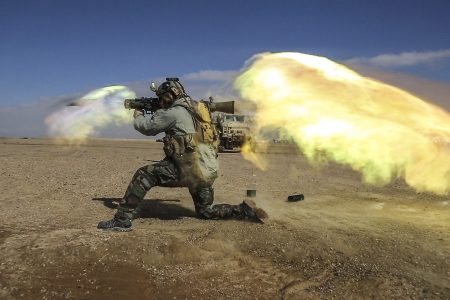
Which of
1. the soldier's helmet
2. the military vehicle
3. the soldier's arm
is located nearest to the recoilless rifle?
the soldier's helmet

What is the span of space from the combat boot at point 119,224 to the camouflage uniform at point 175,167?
0.06 ft

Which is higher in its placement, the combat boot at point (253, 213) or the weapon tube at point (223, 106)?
the weapon tube at point (223, 106)

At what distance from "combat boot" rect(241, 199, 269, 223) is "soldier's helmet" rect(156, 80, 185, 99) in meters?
2.36

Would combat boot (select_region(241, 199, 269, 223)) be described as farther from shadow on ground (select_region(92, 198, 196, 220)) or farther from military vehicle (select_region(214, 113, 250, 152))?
military vehicle (select_region(214, 113, 250, 152))

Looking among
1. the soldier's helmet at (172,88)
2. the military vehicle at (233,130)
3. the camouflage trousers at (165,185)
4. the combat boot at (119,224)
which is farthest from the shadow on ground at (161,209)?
the military vehicle at (233,130)

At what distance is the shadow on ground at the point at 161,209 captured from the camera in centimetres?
895

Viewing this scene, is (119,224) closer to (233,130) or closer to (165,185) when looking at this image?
(165,185)

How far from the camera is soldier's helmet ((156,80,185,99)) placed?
833 cm

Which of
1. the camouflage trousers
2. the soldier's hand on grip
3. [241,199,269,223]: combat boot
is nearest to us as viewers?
the camouflage trousers

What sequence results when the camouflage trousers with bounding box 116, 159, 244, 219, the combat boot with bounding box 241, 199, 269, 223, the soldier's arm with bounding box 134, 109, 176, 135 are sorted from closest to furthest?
the camouflage trousers with bounding box 116, 159, 244, 219 < the soldier's arm with bounding box 134, 109, 176, 135 < the combat boot with bounding box 241, 199, 269, 223

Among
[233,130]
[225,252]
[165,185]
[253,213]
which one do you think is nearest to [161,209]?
[165,185]

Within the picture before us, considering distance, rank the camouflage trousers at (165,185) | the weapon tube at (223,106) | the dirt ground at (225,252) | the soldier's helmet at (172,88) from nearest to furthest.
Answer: the dirt ground at (225,252) < the camouflage trousers at (165,185) < the soldier's helmet at (172,88) < the weapon tube at (223,106)

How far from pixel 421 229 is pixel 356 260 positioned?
2.26 metres

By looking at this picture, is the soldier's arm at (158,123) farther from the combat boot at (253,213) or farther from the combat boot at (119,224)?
the combat boot at (253,213)
